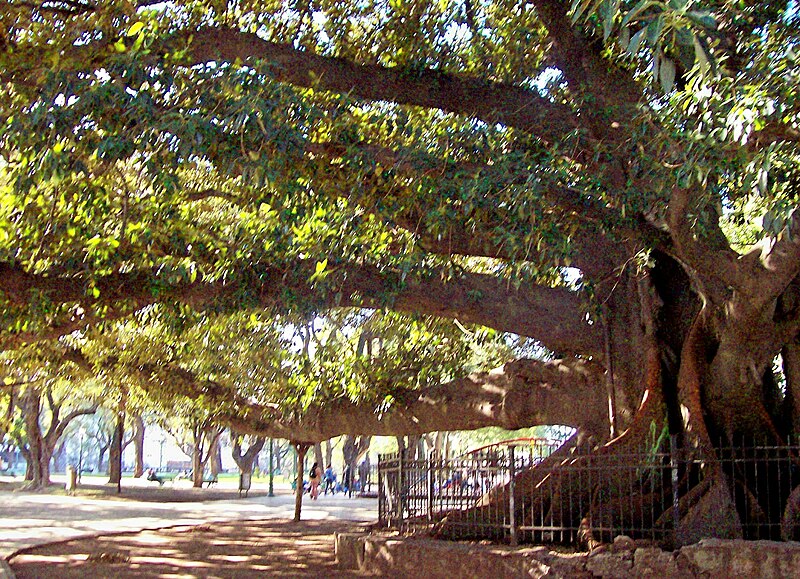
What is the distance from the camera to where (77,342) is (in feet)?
48.1

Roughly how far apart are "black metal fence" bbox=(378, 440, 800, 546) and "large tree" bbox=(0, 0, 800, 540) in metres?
0.43

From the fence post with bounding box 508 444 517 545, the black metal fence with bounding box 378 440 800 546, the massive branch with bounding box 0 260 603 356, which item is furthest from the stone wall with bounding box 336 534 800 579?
the massive branch with bounding box 0 260 603 356

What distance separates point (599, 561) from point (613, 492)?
1.43m

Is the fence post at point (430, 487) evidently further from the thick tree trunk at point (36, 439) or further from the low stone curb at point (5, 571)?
the thick tree trunk at point (36, 439)

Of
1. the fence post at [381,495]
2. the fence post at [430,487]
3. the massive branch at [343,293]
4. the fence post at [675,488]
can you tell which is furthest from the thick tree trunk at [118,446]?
the fence post at [675,488]

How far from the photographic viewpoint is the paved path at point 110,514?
53.8ft

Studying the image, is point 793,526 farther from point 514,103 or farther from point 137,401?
point 137,401

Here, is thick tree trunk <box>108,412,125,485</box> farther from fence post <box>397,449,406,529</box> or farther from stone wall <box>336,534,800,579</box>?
stone wall <box>336,534,800,579</box>

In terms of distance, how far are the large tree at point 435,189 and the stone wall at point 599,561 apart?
110cm

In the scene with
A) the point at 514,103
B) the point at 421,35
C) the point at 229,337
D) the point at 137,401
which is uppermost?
the point at 421,35

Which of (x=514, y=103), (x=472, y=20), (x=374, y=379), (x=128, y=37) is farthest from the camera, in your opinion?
(x=374, y=379)

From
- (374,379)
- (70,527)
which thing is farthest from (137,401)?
(374,379)

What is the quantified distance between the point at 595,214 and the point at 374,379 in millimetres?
4986

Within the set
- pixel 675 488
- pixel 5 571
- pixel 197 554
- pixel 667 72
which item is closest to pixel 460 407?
pixel 675 488
